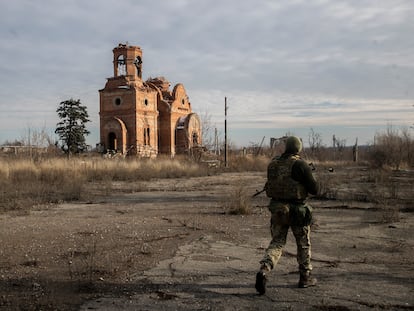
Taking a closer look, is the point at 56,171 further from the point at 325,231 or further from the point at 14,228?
the point at 325,231

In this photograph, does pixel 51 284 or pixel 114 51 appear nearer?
pixel 51 284

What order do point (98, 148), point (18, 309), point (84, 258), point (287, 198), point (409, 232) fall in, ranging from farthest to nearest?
1. point (98, 148)
2. point (409, 232)
3. point (84, 258)
4. point (287, 198)
5. point (18, 309)

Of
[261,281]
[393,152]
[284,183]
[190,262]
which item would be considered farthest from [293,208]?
[393,152]

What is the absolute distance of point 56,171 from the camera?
2131cm

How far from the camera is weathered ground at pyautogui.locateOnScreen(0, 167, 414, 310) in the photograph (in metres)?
4.62

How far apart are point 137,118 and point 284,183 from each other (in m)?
37.2

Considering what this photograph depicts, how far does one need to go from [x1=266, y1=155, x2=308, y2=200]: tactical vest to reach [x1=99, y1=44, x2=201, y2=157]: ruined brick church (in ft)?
119

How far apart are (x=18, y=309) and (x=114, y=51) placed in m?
41.4

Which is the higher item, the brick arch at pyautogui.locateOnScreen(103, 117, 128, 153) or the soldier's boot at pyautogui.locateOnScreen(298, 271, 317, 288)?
the brick arch at pyautogui.locateOnScreen(103, 117, 128, 153)

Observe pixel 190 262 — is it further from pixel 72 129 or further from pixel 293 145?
pixel 72 129

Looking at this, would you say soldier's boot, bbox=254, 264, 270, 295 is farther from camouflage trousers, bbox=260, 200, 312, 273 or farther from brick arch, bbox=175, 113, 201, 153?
brick arch, bbox=175, 113, 201, 153

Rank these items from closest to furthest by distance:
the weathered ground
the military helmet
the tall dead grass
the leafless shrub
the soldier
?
the weathered ground, the soldier, the military helmet, the tall dead grass, the leafless shrub

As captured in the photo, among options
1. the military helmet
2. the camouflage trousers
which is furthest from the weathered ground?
the military helmet

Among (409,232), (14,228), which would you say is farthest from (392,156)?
(14,228)
